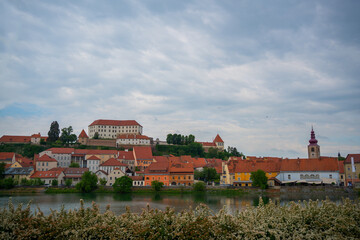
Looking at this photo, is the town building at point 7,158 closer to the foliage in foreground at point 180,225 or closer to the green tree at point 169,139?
the green tree at point 169,139

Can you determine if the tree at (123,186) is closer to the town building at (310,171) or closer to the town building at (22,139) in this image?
the town building at (310,171)

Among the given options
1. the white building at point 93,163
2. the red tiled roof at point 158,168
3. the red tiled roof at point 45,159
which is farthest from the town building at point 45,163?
the red tiled roof at point 158,168

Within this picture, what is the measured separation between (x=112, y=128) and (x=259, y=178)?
70.7 metres

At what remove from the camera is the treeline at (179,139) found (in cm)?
11116

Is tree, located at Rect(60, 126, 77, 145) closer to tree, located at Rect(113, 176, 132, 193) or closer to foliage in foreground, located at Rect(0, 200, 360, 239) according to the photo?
tree, located at Rect(113, 176, 132, 193)

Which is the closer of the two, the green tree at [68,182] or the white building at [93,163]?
the green tree at [68,182]

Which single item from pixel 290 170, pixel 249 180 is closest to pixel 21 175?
pixel 249 180

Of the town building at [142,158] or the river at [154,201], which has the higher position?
the town building at [142,158]

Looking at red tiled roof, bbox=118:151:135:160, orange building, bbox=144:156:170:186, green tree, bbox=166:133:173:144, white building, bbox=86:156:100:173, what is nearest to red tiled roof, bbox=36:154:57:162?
white building, bbox=86:156:100:173

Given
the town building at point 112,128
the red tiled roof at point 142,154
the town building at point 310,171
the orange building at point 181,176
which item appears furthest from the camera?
the town building at point 112,128

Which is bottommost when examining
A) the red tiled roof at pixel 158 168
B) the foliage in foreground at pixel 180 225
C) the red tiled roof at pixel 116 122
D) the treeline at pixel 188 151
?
the foliage in foreground at pixel 180 225

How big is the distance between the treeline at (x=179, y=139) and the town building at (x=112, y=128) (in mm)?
12370

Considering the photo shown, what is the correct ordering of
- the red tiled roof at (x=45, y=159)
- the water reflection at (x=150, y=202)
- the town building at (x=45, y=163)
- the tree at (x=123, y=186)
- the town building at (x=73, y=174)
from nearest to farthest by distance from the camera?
the water reflection at (x=150, y=202) < the tree at (x=123, y=186) < the town building at (x=73, y=174) < the town building at (x=45, y=163) < the red tiled roof at (x=45, y=159)

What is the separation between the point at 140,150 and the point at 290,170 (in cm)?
4034
